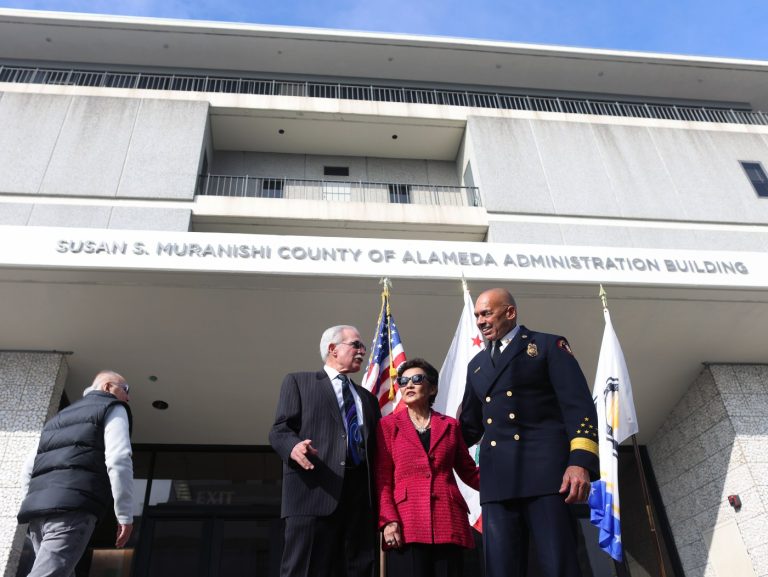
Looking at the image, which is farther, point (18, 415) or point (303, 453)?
point (18, 415)

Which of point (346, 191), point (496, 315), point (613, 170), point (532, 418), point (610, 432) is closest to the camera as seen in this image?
point (532, 418)

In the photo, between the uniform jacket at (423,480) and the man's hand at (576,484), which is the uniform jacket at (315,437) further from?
the man's hand at (576,484)

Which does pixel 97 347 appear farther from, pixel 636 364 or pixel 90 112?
pixel 636 364

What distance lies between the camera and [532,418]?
9.66ft

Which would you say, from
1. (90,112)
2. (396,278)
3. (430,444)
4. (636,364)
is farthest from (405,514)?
(90,112)

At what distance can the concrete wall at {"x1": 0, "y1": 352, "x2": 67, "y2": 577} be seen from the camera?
632cm

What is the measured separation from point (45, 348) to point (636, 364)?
782 centimetres

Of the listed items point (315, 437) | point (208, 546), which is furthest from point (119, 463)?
point (208, 546)

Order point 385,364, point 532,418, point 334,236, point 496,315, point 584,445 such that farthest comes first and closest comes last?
point 334,236 < point 385,364 < point 496,315 < point 532,418 < point 584,445

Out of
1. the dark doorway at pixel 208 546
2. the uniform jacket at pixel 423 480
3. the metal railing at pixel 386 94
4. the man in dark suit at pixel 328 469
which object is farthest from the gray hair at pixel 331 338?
the metal railing at pixel 386 94

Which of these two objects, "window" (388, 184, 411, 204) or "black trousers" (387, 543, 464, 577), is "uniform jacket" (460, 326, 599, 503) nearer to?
"black trousers" (387, 543, 464, 577)

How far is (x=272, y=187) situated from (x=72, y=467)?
372 inches

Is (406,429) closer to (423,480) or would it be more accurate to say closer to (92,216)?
(423,480)

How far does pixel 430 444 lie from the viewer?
3.15 metres
